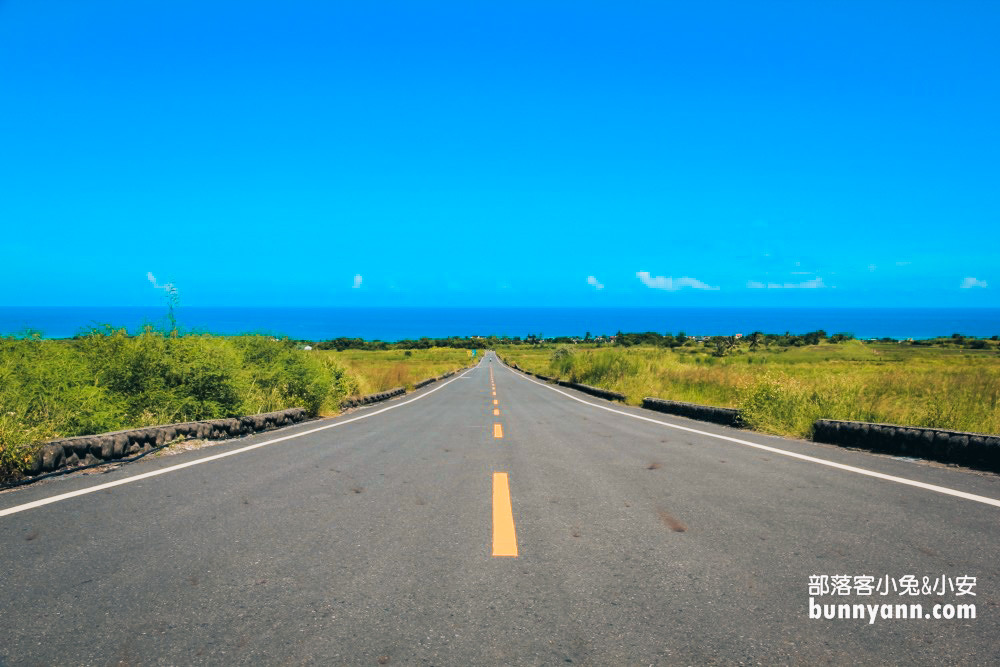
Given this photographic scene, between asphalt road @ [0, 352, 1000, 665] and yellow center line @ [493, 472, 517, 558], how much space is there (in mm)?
35

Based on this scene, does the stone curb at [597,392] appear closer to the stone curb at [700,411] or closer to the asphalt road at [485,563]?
the stone curb at [700,411]

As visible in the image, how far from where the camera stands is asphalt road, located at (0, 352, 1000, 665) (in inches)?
107

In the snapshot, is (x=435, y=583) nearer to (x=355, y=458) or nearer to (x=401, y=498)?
(x=401, y=498)

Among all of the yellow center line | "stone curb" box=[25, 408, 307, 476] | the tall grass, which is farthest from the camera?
the tall grass

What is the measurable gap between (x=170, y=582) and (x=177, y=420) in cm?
744

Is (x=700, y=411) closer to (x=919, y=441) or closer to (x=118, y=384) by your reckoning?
(x=919, y=441)

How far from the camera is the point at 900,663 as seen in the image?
2.57 m

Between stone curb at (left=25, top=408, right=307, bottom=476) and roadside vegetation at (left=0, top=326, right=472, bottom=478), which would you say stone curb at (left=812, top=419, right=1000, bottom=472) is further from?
roadside vegetation at (left=0, top=326, right=472, bottom=478)

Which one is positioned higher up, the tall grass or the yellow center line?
the tall grass

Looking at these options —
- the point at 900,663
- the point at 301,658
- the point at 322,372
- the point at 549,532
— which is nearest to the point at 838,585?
the point at 900,663

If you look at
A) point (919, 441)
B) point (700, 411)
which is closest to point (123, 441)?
point (919, 441)

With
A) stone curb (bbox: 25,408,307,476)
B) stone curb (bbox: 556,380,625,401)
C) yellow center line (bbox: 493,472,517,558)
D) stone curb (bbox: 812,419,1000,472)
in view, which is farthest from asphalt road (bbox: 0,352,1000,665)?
stone curb (bbox: 556,380,625,401)

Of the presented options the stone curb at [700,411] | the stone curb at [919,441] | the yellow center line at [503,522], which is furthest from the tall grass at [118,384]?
the stone curb at [919,441]

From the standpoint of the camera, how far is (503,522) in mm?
4695
